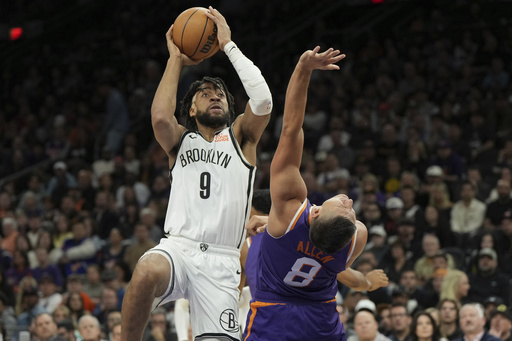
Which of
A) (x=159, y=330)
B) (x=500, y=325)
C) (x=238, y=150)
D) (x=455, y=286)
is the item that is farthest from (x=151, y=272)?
(x=455, y=286)

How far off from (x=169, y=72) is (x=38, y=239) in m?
8.30

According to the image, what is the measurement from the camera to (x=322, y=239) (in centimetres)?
500

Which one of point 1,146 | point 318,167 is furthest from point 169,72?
point 1,146

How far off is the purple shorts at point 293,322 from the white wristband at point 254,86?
1.39 metres

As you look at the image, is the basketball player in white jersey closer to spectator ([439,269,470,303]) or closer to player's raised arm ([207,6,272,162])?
player's raised arm ([207,6,272,162])

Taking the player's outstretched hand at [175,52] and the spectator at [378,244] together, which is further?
the spectator at [378,244]

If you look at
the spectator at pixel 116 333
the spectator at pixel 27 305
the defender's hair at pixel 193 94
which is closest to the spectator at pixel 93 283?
the spectator at pixel 27 305

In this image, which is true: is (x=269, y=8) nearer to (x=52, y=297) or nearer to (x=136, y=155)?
(x=136, y=155)

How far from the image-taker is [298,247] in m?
5.18

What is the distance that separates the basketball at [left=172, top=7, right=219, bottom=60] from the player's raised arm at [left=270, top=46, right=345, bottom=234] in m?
1.37

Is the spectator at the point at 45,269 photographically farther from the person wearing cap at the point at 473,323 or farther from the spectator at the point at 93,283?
the person wearing cap at the point at 473,323

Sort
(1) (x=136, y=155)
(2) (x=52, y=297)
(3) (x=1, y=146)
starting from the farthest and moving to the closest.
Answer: (3) (x=1, y=146) < (1) (x=136, y=155) < (2) (x=52, y=297)

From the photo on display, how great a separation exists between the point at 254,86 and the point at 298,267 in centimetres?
143

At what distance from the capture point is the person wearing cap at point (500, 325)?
352 inches
